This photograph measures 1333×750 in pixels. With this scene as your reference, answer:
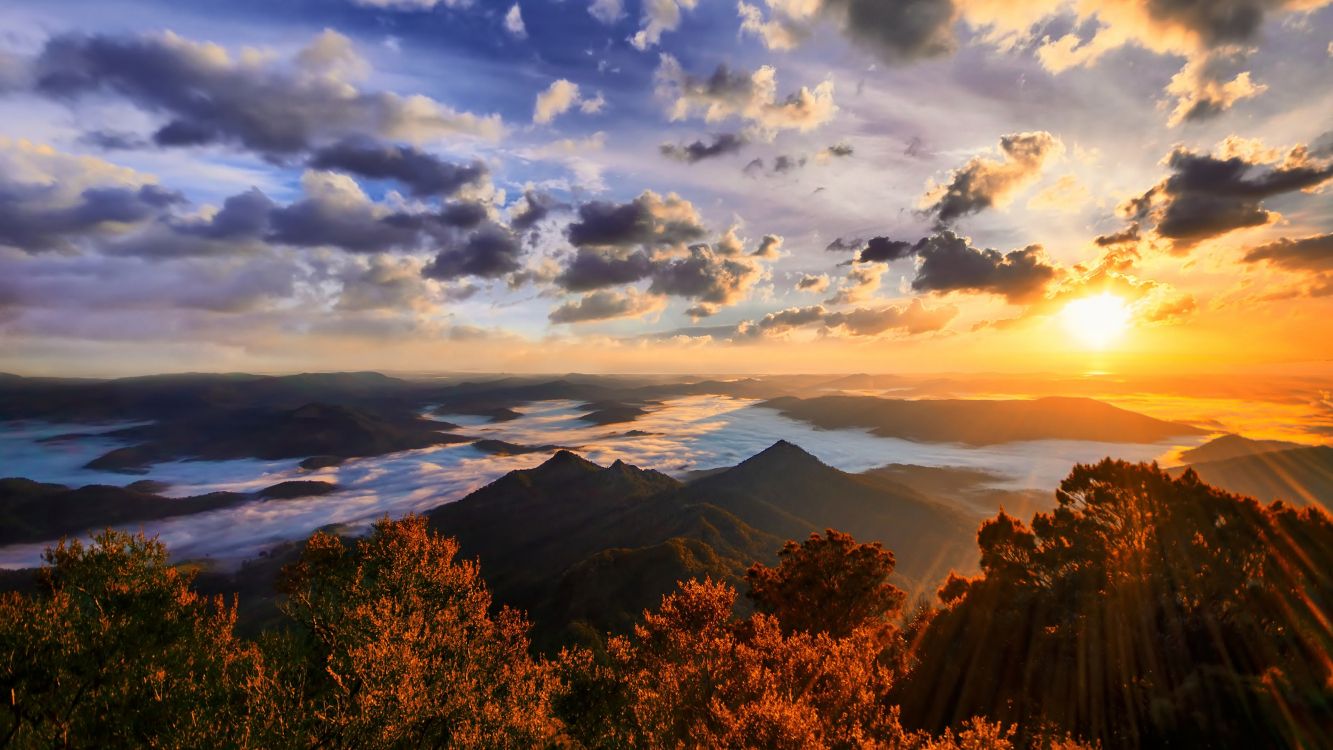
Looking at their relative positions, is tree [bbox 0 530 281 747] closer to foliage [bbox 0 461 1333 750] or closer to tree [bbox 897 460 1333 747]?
foliage [bbox 0 461 1333 750]

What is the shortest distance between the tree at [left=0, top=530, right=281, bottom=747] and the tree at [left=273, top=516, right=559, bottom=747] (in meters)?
3.02

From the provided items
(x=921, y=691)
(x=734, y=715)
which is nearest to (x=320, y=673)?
(x=734, y=715)

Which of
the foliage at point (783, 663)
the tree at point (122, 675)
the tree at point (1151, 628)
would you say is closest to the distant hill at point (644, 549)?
the foliage at point (783, 663)

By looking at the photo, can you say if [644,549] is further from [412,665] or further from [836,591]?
[412,665]

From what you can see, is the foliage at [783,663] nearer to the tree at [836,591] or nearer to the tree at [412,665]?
the tree at [412,665]

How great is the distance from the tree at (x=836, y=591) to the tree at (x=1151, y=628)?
1128cm

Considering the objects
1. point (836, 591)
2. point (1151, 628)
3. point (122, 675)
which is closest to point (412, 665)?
point (122, 675)

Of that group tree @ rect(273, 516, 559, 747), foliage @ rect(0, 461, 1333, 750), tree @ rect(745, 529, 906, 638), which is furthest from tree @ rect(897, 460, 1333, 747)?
tree @ rect(273, 516, 559, 747)

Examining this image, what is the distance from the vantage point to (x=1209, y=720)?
21.3m

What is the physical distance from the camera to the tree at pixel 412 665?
23688 mm

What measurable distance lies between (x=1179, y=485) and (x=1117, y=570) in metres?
7.36

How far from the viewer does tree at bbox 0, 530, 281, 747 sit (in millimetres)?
23156

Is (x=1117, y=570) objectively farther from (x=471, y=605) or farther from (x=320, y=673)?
(x=320, y=673)

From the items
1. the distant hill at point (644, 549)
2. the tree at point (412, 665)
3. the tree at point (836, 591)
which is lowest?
the distant hill at point (644, 549)
